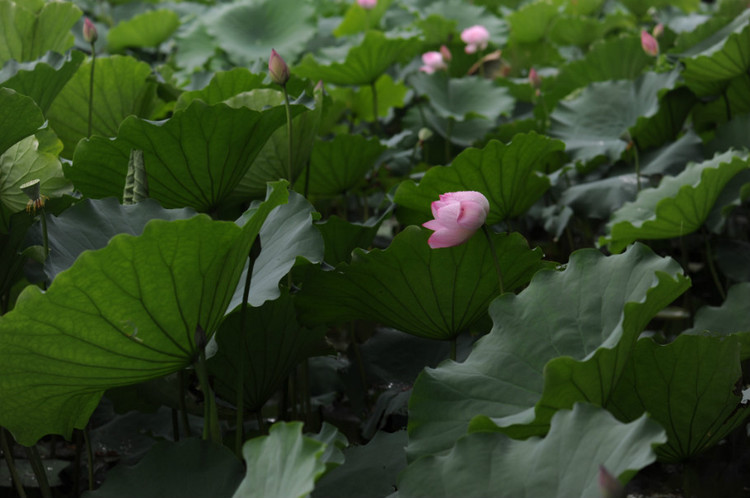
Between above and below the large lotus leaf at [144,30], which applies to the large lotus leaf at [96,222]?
above

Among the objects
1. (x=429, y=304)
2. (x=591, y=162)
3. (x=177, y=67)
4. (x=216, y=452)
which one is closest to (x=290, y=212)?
(x=429, y=304)

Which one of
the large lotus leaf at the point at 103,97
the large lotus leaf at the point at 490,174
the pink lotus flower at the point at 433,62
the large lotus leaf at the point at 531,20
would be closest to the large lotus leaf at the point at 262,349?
the large lotus leaf at the point at 490,174

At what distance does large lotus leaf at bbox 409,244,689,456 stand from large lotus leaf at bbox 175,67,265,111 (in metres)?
0.80

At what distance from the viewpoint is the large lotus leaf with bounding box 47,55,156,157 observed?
5.89ft

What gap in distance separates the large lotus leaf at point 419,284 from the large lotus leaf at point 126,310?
0.24m

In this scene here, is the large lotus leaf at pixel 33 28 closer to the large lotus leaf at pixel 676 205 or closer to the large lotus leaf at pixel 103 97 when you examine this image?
the large lotus leaf at pixel 103 97

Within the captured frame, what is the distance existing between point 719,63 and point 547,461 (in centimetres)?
144

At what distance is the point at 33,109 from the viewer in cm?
121

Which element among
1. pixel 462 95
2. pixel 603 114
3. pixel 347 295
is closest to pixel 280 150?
pixel 347 295

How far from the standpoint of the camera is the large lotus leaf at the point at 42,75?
1413 millimetres

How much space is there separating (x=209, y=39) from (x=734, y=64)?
1969mm

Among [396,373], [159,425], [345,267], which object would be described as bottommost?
[159,425]

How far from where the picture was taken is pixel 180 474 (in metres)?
1.03

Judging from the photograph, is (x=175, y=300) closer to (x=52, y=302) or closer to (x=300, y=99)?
(x=52, y=302)
